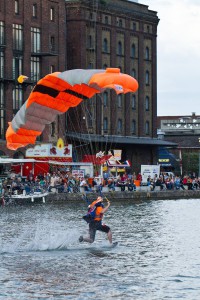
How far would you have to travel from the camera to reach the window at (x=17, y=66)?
11364 cm

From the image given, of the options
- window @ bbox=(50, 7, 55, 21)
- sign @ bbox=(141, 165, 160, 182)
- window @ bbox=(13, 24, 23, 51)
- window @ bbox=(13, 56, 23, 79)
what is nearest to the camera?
sign @ bbox=(141, 165, 160, 182)

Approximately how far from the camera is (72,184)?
89438 millimetres

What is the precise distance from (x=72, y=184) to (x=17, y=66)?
28.1 meters

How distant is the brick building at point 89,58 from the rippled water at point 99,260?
4630cm

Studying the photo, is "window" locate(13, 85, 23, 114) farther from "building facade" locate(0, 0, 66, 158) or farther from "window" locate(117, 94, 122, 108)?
"window" locate(117, 94, 122, 108)

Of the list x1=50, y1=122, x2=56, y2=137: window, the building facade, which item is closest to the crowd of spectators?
x1=50, y1=122, x2=56, y2=137: window

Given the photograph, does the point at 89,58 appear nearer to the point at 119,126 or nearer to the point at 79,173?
the point at 119,126

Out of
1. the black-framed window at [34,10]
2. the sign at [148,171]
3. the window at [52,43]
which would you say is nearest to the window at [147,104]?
the window at [52,43]

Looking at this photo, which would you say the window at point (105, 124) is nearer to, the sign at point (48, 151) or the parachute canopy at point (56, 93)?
the sign at point (48, 151)

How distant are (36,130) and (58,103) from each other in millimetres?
2110

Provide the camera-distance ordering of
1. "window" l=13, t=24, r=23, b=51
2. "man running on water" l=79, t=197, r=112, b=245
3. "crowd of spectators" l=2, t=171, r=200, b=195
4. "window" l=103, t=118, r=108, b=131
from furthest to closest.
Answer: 1. "window" l=103, t=118, r=108, b=131
2. "window" l=13, t=24, r=23, b=51
3. "crowd of spectators" l=2, t=171, r=200, b=195
4. "man running on water" l=79, t=197, r=112, b=245

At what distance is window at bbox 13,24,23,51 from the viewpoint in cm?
11325

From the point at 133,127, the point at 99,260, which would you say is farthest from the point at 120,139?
the point at 99,260

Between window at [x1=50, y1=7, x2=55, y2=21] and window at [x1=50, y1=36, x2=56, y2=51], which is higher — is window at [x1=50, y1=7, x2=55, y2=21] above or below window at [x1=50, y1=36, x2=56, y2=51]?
above
